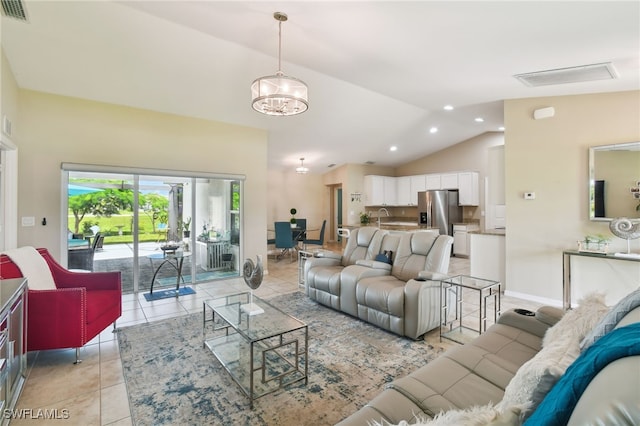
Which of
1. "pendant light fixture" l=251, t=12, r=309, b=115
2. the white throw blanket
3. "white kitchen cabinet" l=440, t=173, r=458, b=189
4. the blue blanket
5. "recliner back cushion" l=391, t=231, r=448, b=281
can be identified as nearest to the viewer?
the blue blanket

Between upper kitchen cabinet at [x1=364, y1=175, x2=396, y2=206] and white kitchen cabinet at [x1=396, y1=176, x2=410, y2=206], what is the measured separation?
0.16 metres

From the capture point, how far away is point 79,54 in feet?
11.3

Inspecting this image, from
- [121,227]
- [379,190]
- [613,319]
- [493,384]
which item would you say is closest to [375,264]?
[493,384]

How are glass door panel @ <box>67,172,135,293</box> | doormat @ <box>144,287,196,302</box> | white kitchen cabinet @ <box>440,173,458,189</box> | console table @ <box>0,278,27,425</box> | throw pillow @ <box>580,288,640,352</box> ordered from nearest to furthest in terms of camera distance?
throw pillow @ <box>580,288,640,352</box> → console table @ <box>0,278,27,425</box> → glass door panel @ <box>67,172,135,293</box> → doormat @ <box>144,287,196,302</box> → white kitchen cabinet @ <box>440,173,458,189</box>

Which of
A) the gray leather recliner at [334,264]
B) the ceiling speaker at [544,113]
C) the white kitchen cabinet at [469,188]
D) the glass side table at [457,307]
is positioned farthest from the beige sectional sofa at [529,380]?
the white kitchen cabinet at [469,188]

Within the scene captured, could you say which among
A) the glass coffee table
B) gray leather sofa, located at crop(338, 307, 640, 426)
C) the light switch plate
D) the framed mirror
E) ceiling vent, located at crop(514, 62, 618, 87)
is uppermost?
ceiling vent, located at crop(514, 62, 618, 87)

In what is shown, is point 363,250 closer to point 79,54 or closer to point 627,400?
point 627,400

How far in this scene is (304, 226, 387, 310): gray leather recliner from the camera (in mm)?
3753

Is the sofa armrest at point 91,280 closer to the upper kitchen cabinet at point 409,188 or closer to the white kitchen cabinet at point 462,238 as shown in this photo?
the white kitchen cabinet at point 462,238

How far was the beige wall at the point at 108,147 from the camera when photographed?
12.7 feet

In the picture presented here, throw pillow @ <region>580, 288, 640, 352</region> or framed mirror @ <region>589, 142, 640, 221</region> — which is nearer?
throw pillow @ <region>580, 288, 640, 352</region>

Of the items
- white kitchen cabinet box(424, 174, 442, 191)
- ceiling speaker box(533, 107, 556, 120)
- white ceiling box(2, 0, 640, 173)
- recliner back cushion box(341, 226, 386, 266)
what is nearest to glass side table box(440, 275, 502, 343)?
recliner back cushion box(341, 226, 386, 266)

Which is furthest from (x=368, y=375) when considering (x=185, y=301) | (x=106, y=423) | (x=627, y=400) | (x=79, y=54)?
(x=79, y=54)

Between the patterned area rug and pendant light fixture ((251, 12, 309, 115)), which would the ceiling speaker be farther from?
the patterned area rug
